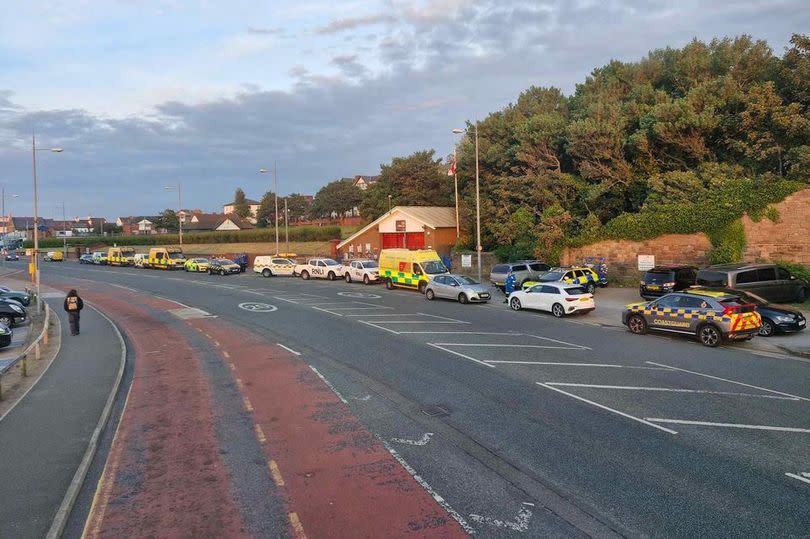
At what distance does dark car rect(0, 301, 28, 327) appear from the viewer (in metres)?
24.5

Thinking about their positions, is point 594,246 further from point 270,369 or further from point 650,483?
point 650,483

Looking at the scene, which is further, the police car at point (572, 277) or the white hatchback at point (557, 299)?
the police car at point (572, 277)

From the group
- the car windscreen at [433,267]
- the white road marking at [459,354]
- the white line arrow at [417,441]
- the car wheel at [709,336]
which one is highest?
the car windscreen at [433,267]

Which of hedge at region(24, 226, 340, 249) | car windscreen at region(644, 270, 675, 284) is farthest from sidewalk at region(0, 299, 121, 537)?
hedge at region(24, 226, 340, 249)

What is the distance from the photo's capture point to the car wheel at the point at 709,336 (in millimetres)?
16391

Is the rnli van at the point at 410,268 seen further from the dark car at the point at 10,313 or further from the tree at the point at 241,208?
the tree at the point at 241,208

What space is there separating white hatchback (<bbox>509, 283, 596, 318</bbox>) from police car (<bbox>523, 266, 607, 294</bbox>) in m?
2.38

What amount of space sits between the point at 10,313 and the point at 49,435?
18570 mm

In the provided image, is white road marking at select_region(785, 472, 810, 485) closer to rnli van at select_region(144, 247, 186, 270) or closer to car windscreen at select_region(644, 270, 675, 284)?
car windscreen at select_region(644, 270, 675, 284)

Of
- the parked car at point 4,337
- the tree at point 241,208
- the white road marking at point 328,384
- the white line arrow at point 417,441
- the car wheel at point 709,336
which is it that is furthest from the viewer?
the tree at point 241,208

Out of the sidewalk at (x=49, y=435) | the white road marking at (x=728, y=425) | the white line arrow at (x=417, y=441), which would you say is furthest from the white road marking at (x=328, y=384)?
the white road marking at (x=728, y=425)

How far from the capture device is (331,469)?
25.9 feet

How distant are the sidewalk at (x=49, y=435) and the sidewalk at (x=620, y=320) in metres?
16.4

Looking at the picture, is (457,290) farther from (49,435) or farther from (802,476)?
(802,476)
